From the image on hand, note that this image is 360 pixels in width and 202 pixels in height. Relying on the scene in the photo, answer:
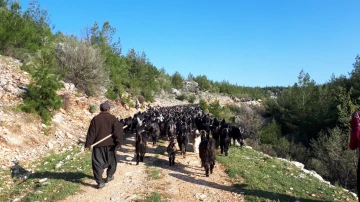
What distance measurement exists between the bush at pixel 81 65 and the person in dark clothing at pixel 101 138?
14876mm

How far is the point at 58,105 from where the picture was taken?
1344cm

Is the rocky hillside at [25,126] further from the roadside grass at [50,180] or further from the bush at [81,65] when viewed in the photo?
the bush at [81,65]

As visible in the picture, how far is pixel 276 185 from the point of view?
743 cm

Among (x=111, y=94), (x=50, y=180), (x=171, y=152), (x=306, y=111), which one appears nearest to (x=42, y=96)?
(x=50, y=180)

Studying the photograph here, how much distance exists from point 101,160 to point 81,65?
1563 centimetres

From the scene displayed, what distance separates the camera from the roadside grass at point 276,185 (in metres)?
6.66

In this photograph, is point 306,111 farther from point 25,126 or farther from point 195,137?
point 25,126

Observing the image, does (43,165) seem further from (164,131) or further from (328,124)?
(328,124)

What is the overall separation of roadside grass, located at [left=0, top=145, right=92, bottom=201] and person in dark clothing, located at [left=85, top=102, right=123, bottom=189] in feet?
2.47

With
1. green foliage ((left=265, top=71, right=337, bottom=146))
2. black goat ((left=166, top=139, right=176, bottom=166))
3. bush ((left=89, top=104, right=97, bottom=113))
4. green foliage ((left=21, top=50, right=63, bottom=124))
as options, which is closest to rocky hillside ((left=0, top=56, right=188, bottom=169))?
green foliage ((left=21, top=50, right=63, bottom=124))

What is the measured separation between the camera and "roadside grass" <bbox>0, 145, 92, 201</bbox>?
21.3 ft

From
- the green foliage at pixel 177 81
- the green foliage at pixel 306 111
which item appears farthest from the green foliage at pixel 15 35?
the green foliage at pixel 177 81

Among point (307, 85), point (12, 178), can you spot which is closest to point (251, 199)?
point (12, 178)

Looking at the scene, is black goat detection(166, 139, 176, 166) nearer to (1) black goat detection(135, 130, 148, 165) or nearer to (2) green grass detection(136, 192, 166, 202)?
(1) black goat detection(135, 130, 148, 165)
